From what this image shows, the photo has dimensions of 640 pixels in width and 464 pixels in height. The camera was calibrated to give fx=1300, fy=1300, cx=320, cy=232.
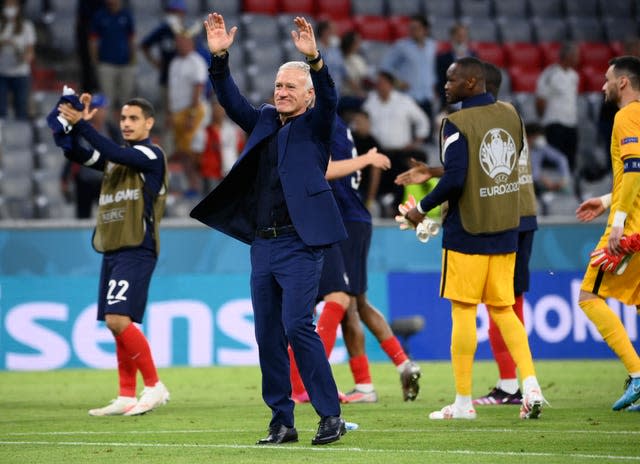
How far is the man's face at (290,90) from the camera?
719 cm

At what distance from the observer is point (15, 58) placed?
16.9 metres

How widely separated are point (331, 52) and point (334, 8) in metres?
3.85

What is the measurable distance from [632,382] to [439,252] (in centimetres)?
564

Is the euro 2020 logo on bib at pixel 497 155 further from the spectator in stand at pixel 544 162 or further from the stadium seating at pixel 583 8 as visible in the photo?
the stadium seating at pixel 583 8

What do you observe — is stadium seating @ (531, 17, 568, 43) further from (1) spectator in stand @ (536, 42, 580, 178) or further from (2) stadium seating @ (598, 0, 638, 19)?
(1) spectator in stand @ (536, 42, 580, 178)

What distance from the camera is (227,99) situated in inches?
289

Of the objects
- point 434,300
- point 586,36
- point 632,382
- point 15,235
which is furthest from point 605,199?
point 586,36

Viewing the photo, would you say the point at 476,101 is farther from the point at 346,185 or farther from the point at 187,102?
the point at 187,102

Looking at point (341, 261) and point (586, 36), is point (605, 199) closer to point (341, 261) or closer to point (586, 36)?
point (341, 261)

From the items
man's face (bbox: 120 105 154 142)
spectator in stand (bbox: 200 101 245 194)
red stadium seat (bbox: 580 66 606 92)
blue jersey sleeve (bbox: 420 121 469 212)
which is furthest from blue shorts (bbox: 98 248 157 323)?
red stadium seat (bbox: 580 66 606 92)

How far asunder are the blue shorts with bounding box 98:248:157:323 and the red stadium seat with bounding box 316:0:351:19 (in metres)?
12.0

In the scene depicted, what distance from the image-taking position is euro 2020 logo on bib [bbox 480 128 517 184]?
839 cm

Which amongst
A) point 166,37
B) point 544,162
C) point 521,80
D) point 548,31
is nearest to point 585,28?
point 548,31

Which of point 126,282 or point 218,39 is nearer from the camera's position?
point 218,39
